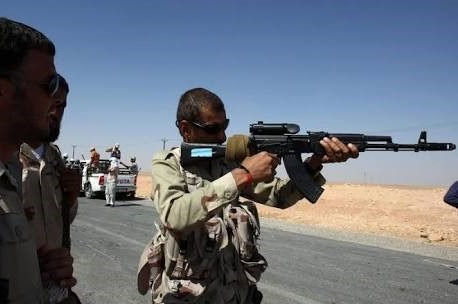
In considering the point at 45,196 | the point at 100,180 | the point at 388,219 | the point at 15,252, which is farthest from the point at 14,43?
the point at 100,180

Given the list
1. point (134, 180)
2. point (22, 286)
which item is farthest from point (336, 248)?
point (134, 180)

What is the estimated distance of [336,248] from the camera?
9.73m

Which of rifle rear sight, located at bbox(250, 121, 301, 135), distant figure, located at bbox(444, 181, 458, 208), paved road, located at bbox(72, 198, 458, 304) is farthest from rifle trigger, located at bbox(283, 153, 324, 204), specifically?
distant figure, located at bbox(444, 181, 458, 208)

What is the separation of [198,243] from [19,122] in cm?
113

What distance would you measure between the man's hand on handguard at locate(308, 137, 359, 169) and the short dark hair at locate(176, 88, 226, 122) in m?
0.71

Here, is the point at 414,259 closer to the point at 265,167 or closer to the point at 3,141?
the point at 265,167

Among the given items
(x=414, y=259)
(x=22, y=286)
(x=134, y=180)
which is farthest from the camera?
(x=134, y=180)

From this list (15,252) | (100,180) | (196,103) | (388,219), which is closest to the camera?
(15,252)

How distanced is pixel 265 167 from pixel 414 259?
758cm

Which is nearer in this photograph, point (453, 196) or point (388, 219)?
point (453, 196)

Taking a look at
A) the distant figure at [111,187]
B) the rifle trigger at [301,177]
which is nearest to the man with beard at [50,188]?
the rifle trigger at [301,177]

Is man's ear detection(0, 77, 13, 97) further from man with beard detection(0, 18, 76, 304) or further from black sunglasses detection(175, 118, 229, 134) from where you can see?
black sunglasses detection(175, 118, 229, 134)

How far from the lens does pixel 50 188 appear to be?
2492mm

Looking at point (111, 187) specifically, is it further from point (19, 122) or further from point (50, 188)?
point (19, 122)
